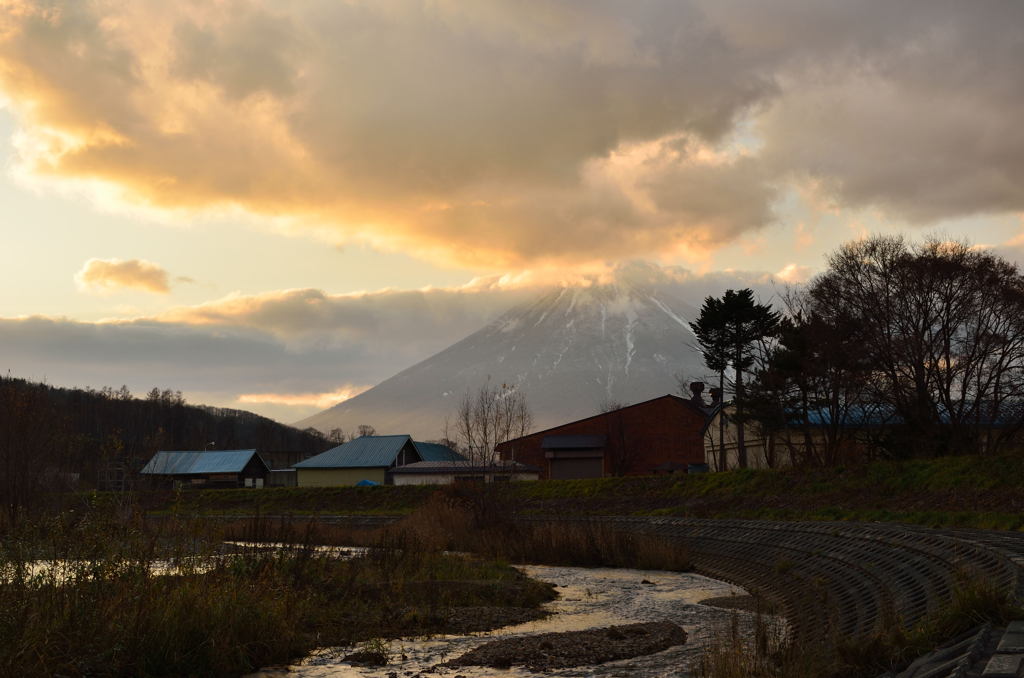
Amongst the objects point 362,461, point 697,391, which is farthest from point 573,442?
point 362,461

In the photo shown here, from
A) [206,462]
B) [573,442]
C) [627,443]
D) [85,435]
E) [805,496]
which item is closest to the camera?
[85,435]

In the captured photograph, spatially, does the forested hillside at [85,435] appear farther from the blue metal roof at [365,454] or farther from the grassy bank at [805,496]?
the blue metal roof at [365,454]

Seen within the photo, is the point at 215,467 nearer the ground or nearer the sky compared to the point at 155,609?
nearer the sky

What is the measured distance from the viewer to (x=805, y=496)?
34.6 m

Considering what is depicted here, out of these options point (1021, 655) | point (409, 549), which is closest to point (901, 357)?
point (409, 549)

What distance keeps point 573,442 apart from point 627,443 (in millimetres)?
4774

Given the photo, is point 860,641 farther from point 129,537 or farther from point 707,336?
point 707,336

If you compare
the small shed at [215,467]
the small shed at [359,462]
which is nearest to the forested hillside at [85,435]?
the small shed at [215,467]

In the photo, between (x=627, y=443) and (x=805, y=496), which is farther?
(x=627, y=443)

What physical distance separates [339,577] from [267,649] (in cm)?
634

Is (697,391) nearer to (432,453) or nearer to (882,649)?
(432,453)

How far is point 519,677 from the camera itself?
12789mm

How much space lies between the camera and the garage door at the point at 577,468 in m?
79.4

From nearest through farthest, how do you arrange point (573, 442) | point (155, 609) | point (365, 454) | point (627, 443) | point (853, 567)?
point (155, 609)
point (853, 567)
point (627, 443)
point (573, 442)
point (365, 454)
